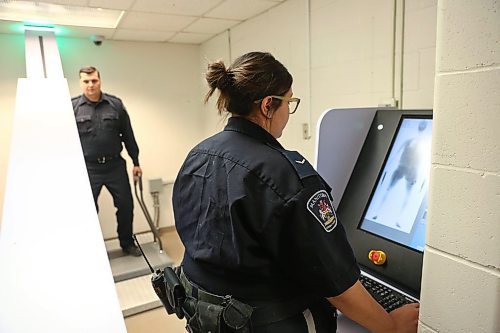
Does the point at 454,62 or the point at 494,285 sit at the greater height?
the point at 454,62

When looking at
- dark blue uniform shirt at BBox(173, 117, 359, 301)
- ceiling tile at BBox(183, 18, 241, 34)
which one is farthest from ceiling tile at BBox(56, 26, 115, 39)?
dark blue uniform shirt at BBox(173, 117, 359, 301)

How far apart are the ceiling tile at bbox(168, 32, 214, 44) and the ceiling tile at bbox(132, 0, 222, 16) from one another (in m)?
0.88

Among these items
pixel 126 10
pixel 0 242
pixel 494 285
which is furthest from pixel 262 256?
pixel 126 10

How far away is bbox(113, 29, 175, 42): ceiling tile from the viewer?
3980 mm

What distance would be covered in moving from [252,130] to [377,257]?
747 mm

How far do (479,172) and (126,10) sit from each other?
10.2ft

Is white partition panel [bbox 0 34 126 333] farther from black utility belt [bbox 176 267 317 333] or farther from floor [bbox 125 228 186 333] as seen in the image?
floor [bbox 125 228 186 333]

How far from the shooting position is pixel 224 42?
13.2ft

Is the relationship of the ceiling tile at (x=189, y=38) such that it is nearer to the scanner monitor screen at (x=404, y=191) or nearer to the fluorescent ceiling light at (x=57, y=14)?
the fluorescent ceiling light at (x=57, y=14)

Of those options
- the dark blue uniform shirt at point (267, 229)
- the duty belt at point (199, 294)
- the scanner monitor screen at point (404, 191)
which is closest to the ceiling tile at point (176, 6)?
the scanner monitor screen at point (404, 191)

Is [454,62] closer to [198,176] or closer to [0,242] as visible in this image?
[198,176]

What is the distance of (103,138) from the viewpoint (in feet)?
11.9

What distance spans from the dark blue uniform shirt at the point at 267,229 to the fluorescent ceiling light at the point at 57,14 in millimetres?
2661

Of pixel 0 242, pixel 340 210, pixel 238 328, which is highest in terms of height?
pixel 0 242
